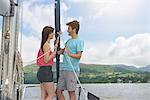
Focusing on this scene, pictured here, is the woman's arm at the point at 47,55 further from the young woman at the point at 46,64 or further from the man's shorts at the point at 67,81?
the man's shorts at the point at 67,81

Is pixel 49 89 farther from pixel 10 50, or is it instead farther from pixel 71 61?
pixel 10 50

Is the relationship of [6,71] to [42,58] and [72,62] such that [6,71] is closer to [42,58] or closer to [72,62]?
[42,58]

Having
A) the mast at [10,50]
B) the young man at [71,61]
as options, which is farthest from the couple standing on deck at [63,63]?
the mast at [10,50]

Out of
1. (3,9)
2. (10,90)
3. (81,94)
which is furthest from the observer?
(81,94)

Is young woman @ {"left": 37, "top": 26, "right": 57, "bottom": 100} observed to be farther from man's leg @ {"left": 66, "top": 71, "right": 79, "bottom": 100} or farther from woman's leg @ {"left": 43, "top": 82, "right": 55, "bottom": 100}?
man's leg @ {"left": 66, "top": 71, "right": 79, "bottom": 100}

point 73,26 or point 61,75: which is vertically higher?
point 73,26

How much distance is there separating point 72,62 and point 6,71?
805 millimetres

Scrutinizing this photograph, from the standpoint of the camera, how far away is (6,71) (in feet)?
15.9

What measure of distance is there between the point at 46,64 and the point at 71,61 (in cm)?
31

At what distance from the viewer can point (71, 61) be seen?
5164 mm

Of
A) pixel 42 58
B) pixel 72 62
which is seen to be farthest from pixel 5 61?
pixel 72 62

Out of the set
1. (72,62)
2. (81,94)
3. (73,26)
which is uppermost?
(73,26)

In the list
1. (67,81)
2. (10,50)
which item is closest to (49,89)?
(67,81)

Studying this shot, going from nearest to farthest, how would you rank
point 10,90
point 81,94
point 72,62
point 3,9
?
point 3,9, point 10,90, point 72,62, point 81,94
